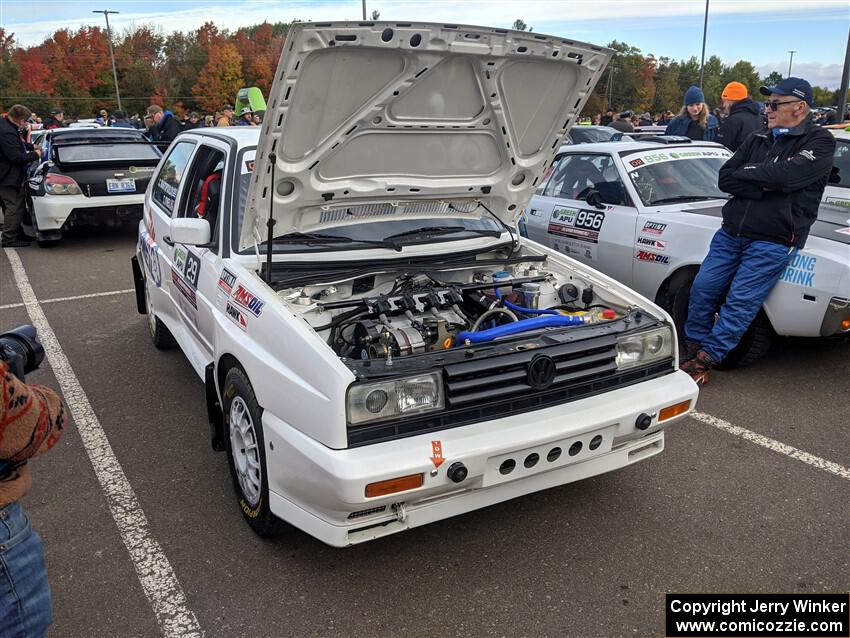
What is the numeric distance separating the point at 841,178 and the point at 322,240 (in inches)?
213

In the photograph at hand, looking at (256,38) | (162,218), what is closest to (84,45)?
(256,38)

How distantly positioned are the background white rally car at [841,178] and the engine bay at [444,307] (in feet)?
12.1

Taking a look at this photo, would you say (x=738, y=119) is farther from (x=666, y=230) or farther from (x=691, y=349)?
(x=691, y=349)

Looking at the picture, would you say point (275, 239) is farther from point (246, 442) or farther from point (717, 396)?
point (717, 396)

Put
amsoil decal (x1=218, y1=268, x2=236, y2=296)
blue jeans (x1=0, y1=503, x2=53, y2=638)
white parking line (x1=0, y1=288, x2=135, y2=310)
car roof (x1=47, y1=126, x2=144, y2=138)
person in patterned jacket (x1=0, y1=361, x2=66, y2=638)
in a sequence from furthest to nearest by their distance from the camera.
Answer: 1. car roof (x1=47, y1=126, x2=144, y2=138)
2. white parking line (x1=0, y1=288, x2=135, y2=310)
3. amsoil decal (x1=218, y1=268, x2=236, y2=296)
4. blue jeans (x1=0, y1=503, x2=53, y2=638)
5. person in patterned jacket (x1=0, y1=361, x2=66, y2=638)

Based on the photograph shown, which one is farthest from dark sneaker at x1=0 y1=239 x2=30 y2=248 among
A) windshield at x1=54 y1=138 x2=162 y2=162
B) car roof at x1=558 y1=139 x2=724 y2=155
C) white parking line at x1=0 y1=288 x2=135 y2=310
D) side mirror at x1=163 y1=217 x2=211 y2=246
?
car roof at x1=558 y1=139 x2=724 y2=155

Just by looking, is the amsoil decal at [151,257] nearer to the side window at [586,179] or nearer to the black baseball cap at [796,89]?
the side window at [586,179]

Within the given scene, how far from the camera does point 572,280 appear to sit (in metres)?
3.66

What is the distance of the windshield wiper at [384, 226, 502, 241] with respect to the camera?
3.68 metres

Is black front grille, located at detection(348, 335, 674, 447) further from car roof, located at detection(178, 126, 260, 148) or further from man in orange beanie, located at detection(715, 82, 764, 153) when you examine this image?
man in orange beanie, located at detection(715, 82, 764, 153)

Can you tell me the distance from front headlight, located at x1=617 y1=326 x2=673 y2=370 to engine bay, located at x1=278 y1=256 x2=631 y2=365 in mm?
208

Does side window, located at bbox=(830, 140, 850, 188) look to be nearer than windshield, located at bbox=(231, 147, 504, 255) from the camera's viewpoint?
No

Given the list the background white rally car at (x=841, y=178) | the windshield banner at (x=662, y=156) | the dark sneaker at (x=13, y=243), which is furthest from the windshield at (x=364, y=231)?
the dark sneaker at (x=13, y=243)

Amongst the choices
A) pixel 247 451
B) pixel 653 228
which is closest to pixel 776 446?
pixel 653 228
